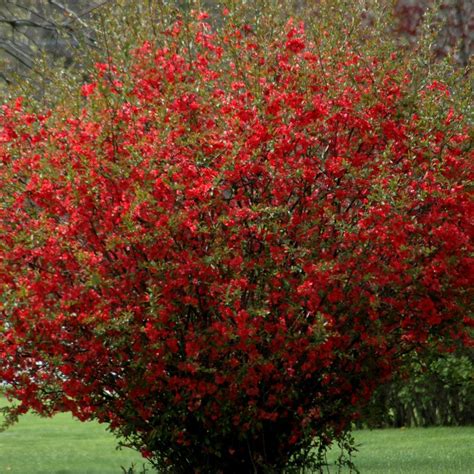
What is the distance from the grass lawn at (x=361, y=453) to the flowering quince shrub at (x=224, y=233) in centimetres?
389

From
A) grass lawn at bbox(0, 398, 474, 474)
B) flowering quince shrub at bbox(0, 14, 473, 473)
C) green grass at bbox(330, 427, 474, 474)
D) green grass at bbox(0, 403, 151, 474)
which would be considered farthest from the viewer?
green grass at bbox(0, 403, 151, 474)

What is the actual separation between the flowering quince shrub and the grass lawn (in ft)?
12.8

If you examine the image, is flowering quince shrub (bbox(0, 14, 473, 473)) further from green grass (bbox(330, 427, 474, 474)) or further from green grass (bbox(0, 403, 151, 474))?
green grass (bbox(0, 403, 151, 474))

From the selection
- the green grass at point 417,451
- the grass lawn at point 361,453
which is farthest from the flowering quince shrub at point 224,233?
the grass lawn at point 361,453

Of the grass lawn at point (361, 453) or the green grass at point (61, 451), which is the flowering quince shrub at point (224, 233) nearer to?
the green grass at point (61, 451)

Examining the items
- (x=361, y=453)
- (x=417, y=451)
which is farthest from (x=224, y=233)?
(x=361, y=453)

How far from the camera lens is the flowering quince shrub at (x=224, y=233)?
7.40 meters

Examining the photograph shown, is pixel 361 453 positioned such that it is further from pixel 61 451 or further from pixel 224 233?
pixel 224 233

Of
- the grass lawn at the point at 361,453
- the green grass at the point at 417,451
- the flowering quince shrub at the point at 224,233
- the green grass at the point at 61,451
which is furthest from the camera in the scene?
the green grass at the point at 61,451

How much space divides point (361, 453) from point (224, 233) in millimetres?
7868

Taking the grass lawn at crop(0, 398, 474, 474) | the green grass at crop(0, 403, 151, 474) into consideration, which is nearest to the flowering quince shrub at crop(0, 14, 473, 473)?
the green grass at crop(0, 403, 151, 474)

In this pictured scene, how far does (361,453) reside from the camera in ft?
48.4

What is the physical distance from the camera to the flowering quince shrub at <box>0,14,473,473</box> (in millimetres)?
7398

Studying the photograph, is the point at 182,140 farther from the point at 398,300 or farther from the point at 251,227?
the point at 398,300
